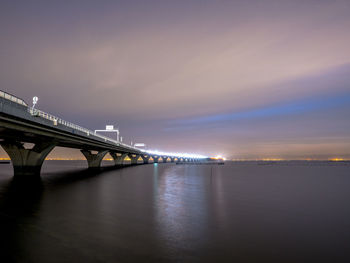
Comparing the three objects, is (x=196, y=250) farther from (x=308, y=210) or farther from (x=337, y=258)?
(x=308, y=210)

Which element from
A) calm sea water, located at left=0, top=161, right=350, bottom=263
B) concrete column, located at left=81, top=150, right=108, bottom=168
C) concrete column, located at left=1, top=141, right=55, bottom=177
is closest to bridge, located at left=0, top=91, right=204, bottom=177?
concrete column, located at left=1, top=141, right=55, bottom=177

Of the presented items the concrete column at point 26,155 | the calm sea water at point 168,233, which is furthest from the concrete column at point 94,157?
the calm sea water at point 168,233

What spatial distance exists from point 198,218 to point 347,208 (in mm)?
16912

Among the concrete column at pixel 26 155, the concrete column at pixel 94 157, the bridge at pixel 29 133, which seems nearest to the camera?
the bridge at pixel 29 133

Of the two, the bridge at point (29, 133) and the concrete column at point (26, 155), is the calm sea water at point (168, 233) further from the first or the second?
the concrete column at point (26, 155)

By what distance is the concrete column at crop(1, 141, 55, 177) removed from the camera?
4283 cm

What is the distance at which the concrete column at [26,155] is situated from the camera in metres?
42.8

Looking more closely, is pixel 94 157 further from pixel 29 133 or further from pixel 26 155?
pixel 29 133

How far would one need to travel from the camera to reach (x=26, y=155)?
44.2m

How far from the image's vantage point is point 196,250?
10555mm

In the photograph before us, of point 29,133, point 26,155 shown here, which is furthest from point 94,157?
point 29,133

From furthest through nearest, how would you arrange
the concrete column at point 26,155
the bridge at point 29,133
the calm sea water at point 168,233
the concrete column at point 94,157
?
1. the concrete column at point 94,157
2. the concrete column at point 26,155
3. the bridge at point 29,133
4. the calm sea water at point 168,233

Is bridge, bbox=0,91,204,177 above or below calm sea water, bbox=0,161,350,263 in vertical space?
above

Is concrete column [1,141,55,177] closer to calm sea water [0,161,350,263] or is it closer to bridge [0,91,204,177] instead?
bridge [0,91,204,177]
